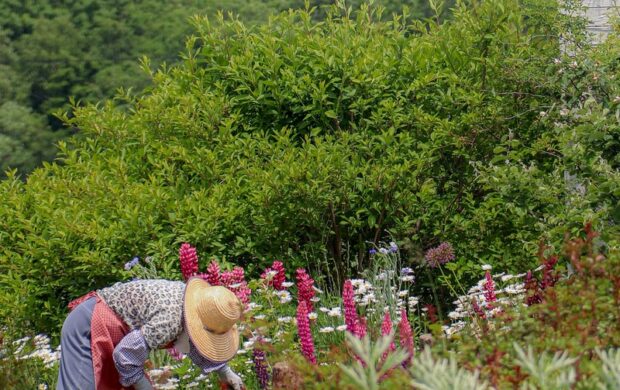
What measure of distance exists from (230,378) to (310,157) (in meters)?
2.19

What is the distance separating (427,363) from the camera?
96.4 inches

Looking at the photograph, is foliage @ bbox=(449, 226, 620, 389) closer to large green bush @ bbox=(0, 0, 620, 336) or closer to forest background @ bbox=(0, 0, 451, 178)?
large green bush @ bbox=(0, 0, 620, 336)

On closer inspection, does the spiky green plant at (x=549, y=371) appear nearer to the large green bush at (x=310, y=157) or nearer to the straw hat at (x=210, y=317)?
the straw hat at (x=210, y=317)

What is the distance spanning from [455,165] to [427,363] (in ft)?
14.2

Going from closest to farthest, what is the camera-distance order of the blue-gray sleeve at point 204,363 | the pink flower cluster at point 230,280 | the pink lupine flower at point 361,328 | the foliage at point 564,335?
the foliage at point 564,335 < the blue-gray sleeve at point 204,363 < the pink lupine flower at point 361,328 < the pink flower cluster at point 230,280

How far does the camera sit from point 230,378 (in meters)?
4.16

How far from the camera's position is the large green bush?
6.09m

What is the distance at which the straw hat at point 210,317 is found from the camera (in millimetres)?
3980

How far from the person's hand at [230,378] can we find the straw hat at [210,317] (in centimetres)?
12

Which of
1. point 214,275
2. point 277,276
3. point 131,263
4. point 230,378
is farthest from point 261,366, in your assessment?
point 131,263

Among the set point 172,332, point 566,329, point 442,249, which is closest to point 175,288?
point 172,332

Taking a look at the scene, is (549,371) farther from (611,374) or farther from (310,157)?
(310,157)

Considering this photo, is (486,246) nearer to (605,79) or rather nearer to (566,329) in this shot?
(605,79)

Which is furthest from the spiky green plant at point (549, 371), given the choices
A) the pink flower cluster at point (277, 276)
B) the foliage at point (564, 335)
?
the pink flower cluster at point (277, 276)
